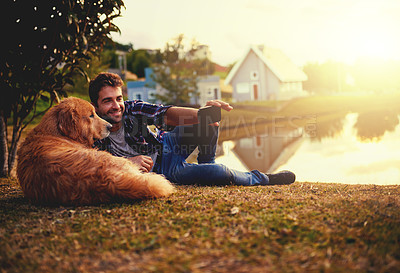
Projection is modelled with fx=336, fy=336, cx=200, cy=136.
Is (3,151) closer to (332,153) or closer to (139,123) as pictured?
(139,123)

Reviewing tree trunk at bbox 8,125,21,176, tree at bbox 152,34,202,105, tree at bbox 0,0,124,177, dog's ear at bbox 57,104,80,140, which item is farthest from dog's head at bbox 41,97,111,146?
tree at bbox 152,34,202,105

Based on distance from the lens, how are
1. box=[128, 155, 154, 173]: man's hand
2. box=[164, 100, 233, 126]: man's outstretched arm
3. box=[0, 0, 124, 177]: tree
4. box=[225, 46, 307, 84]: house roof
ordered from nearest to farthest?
box=[128, 155, 154, 173]: man's hand, box=[164, 100, 233, 126]: man's outstretched arm, box=[0, 0, 124, 177]: tree, box=[225, 46, 307, 84]: house roof

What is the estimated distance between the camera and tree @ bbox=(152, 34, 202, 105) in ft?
91.8

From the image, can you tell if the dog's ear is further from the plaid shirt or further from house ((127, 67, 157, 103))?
house ((127, 67, 157, 103))

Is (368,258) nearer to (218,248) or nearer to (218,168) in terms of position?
(218,248)

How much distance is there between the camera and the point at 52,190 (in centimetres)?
329

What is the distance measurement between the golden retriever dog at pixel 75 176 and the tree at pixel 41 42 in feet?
8.31

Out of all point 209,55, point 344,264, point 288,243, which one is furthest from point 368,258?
point 209,55

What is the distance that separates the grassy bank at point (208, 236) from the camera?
2.03 m

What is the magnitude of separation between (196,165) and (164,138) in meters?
0.72

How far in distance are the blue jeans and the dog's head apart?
1.02m

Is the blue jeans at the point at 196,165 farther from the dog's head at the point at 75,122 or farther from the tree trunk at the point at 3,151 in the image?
the tree trunk at the point at 3,151

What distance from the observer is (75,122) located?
392 centimetres

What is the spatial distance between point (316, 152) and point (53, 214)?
8.82m
